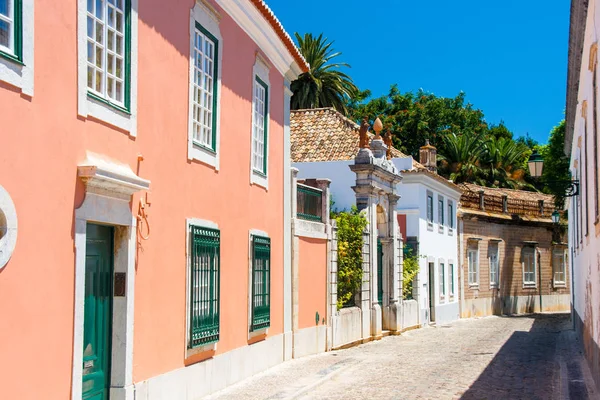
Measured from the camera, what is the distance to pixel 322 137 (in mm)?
27719

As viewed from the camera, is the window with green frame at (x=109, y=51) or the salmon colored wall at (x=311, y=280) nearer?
the window with green frame at (x=109, y=51)

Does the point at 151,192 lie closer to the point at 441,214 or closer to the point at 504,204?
the point at 441,214

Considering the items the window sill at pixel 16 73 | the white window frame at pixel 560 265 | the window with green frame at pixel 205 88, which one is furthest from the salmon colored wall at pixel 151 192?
the white window frame at pixel 560 265

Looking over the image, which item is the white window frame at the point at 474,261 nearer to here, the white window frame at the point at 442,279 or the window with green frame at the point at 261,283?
the white window frame at the point at 442,279

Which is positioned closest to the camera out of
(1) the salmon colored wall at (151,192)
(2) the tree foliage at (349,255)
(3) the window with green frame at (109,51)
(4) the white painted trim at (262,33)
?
(1) the salmon colored wall at (151,192)

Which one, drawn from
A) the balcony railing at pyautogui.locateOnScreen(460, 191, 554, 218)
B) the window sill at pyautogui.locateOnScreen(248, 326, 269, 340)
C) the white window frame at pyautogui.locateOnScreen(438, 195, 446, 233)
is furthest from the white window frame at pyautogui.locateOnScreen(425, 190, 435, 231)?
the window sill at pyautogui.locateOnScreen(248, 326, 269, 340)

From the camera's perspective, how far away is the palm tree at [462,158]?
47.6m

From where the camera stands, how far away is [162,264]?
31.9 ft

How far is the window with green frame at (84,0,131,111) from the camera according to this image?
26.1 feet

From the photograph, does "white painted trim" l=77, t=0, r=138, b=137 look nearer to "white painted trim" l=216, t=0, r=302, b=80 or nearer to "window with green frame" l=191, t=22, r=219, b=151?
"window with green frame" l=191, t=22, r=219, b=151

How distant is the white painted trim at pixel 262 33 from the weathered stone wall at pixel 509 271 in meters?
21.3

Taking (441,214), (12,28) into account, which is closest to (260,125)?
(12,28)

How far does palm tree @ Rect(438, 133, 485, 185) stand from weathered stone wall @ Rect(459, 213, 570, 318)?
7.36m

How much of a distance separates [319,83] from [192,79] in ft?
104
